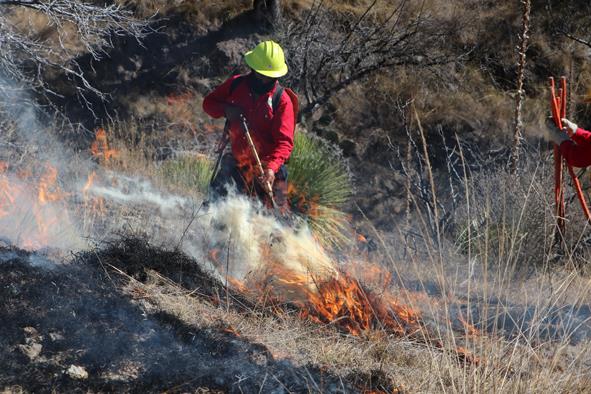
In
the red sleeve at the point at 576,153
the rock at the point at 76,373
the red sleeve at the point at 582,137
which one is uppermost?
the red sleeve at the point at 582,137

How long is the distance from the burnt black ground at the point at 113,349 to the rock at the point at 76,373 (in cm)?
2

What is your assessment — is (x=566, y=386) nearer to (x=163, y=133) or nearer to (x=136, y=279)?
(x=136, y=279)

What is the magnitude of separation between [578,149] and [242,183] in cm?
272

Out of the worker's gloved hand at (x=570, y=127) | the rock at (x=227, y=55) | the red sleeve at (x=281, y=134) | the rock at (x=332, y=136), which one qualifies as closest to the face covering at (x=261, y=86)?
the red sleeve at (x=281, y=134)

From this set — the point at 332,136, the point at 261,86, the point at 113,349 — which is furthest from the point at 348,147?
the point at 113,349

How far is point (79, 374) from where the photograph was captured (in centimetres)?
342

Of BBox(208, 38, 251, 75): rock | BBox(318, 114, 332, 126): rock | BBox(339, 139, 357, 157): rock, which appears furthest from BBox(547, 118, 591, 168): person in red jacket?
BBox(208, 38, 251, 75): rock

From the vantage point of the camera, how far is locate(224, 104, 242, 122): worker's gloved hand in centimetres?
589

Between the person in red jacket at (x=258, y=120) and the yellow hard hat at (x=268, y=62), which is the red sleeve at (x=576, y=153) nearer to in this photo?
the person in red jacket at (x=258, y=120)

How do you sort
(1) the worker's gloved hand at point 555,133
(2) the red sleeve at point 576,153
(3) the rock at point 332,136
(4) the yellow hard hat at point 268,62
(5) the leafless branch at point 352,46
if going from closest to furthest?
(2) the red sleeve at point 576,153 < (1) the worker's gloved hand at point 555,133 < (4) the yellow hard hat at point 268,62 < (5) the leafless branch at point 352,46 < (3) the rock at point 332,136

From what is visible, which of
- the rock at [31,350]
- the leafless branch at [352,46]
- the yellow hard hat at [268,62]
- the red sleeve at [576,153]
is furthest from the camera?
the leafless branch at [352,46]

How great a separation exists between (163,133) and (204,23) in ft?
8.36

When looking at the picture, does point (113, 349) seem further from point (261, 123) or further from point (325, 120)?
point (325, 120)

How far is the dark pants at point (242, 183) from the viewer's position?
5.97m
